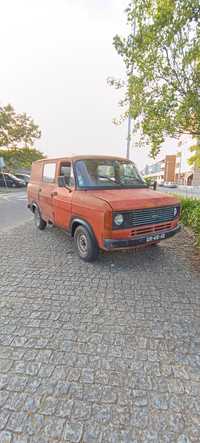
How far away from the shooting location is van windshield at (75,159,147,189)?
427 cm

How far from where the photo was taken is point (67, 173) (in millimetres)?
4613

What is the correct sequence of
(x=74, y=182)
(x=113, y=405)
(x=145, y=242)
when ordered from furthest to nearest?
(x=74, y=182)
(x=145, y=242)
(x=113, y=405)

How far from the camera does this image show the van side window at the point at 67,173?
4.42m

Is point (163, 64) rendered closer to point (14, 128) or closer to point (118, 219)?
point (118, 219)

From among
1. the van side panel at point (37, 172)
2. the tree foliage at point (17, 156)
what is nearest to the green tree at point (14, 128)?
the tree foliage at point (17, 156)

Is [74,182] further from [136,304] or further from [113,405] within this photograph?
[113,405]

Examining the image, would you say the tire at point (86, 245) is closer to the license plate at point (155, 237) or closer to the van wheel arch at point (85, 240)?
the van wheel arch at point (85, 240)

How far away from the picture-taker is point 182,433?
4.95ft

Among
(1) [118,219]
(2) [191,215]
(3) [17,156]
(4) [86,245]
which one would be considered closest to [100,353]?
(1) [118,219]

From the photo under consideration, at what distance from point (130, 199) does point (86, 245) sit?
1250 mm

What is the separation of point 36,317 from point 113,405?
4.61ft

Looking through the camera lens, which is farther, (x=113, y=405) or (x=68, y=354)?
(x=68, y=354)

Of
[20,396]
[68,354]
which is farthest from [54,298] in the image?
[20,396]

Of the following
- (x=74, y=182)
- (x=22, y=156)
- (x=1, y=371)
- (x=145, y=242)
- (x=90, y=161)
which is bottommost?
(x=1, y=371)
